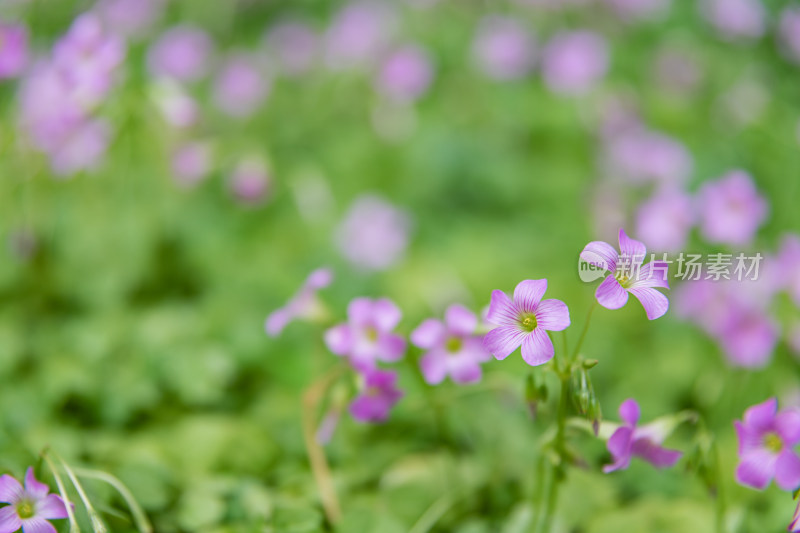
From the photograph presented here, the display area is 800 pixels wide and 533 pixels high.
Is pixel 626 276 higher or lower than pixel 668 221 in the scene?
higher

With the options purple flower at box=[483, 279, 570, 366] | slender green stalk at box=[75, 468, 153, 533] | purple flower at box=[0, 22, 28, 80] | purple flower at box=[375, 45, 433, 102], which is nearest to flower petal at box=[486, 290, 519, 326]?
purple flower at box=[483, 279, 570, 366]

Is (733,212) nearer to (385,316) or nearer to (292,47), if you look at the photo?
(385,316)

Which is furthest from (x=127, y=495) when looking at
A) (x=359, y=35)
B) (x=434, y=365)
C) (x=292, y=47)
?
(x=292, y=47)

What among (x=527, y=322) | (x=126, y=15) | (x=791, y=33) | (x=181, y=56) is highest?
(x=126, y=15)

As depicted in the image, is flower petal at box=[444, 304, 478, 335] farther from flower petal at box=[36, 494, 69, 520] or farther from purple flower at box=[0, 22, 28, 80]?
purple flower at box=[0, 22, 28, 80]

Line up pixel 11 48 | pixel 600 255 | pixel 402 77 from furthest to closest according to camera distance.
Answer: pixel 402 77 → pixel 11 48 → pixel 600 255

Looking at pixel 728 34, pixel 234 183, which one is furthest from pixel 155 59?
pixel 728 34

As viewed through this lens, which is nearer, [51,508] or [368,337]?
[51,508]
